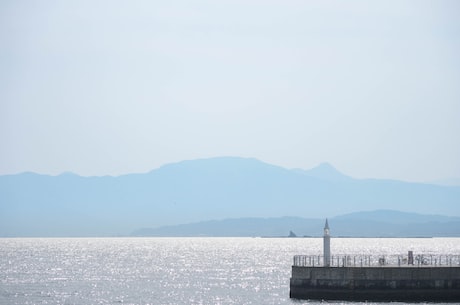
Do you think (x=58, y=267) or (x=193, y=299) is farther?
(x=58, y=267)

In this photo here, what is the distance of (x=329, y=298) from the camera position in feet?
241

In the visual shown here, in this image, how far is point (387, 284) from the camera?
72750mm

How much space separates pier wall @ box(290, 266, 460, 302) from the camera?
71.9 m

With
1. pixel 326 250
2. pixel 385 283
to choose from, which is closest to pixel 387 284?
pixel 385 283

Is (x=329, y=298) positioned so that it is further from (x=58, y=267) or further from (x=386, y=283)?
(x=58, y=267)

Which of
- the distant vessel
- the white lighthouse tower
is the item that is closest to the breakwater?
the distant vessel

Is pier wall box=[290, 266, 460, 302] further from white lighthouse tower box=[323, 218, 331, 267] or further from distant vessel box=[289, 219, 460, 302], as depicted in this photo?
white lighthouse tower box=[323, 218, 331, 267]

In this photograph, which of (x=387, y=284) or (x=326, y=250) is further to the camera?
(x=326, y=250)

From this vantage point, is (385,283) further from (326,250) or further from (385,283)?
(326,250)

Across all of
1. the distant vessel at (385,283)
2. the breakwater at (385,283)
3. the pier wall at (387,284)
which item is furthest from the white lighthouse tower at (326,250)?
the pier wall at (387,284)

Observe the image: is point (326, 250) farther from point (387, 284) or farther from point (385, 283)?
point (387, 284)

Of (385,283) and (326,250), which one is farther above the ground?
(326,250)

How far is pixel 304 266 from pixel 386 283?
21.5 ft

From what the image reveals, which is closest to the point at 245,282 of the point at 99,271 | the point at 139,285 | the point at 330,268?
the point at 139,285
